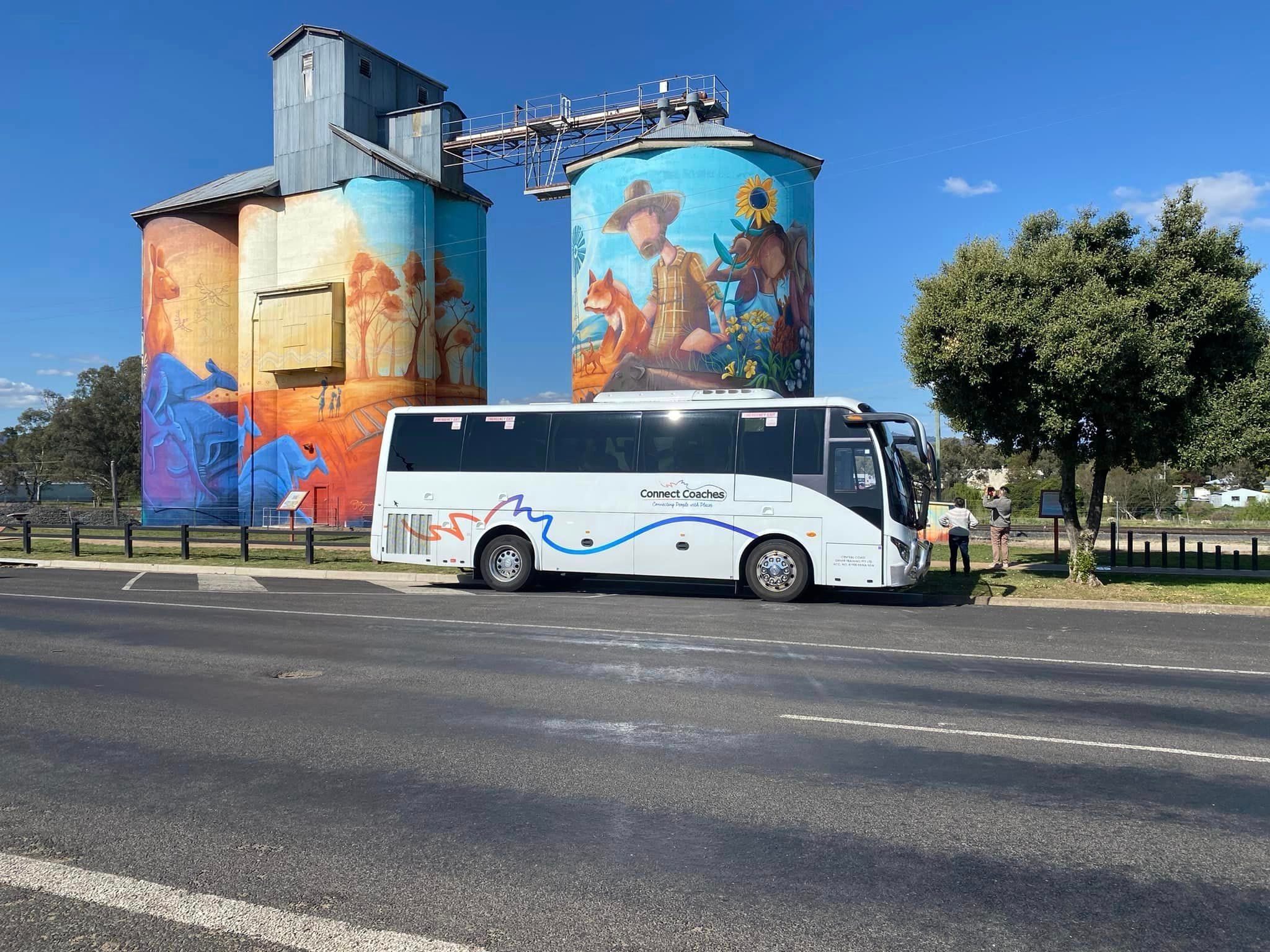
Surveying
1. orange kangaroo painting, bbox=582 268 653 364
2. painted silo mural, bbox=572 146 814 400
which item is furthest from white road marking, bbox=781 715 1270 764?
orange kangaroo painting, bbox=582 268 653 364

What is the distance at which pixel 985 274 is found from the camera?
16297 millimetres

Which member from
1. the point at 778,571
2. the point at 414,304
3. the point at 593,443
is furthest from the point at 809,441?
the point at 414,304

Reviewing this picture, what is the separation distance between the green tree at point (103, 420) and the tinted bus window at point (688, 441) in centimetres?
6600

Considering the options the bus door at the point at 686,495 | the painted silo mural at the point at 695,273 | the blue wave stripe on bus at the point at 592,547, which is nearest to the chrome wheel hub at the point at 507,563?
the blue wave stripe on bus at the point at 592,547

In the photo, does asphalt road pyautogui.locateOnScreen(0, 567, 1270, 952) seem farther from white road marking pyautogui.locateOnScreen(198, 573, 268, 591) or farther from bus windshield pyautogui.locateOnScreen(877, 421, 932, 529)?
white road marking pyautogui.locateOnScreen(198, 573, 268, 591)

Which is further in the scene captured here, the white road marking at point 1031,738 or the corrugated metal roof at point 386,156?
the corrugated metal roof at point 386,156

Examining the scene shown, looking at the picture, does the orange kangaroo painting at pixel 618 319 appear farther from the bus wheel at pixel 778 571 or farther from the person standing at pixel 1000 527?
the bus wheel at pixel 778 571

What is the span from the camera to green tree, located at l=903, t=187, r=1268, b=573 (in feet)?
50.2

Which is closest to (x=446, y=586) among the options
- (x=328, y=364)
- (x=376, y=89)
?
(x=328, y=364)

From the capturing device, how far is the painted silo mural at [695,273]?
34.8 metres

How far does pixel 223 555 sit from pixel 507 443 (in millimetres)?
11946

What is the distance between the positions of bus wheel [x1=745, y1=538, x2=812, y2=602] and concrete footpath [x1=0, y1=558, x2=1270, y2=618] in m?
1.63

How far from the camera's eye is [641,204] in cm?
3578

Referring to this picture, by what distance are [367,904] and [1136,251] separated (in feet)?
54.3
